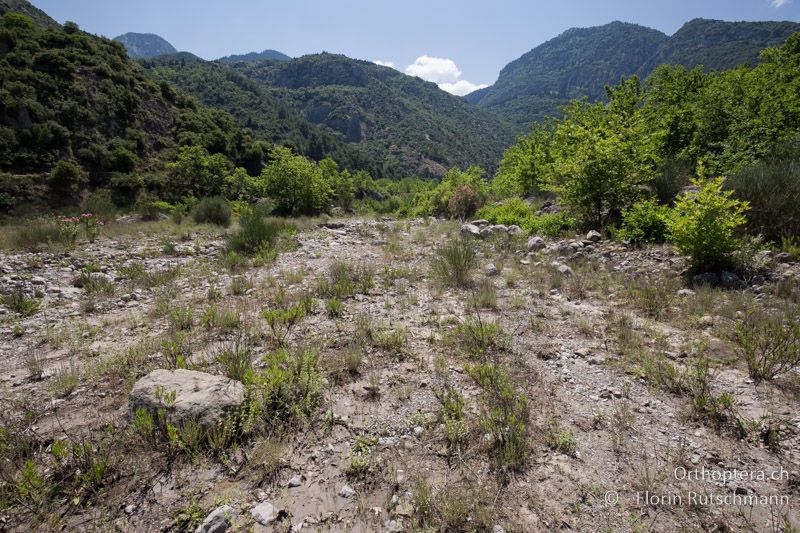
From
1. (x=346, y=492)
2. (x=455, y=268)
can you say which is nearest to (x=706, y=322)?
(x=455, y=268)

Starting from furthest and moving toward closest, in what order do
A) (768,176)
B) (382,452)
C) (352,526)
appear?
(768,176) < (382,452) < (352,526)

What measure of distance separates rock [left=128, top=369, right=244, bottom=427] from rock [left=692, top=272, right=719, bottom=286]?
7.05 metres

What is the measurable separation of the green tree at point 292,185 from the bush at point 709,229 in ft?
56.0

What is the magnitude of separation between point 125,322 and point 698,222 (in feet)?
30.7

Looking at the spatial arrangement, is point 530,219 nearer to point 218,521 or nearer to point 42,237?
point 218,521

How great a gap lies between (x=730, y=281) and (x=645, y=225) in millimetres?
2568

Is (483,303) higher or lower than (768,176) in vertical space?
lower

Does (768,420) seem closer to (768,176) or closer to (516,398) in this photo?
(516,398)

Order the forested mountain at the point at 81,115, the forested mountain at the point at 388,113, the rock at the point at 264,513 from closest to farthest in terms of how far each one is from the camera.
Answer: the rock at the point at 264,513 < the forested mountain at the point at 81,115 < the forested mountain at the point at 388,113

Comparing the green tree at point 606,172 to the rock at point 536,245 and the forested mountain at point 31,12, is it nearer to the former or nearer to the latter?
the rock at point 536,245

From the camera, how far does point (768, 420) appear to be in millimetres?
2805

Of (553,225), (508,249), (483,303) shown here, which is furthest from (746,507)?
(553,225)

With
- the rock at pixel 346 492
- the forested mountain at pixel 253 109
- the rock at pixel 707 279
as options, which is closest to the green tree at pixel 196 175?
the rock at pixel 346 492

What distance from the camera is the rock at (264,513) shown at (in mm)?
2152
